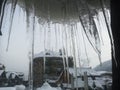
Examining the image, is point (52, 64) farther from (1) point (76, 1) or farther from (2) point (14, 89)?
(1) point (76, 1)

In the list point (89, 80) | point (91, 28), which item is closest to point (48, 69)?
point (89, 80)

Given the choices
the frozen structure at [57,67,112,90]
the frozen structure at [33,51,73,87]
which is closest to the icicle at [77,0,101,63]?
the frozen structure at [57,67,112,90]

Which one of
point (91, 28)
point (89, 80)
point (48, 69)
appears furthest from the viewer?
point (48, 69)

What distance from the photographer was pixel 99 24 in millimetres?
2434

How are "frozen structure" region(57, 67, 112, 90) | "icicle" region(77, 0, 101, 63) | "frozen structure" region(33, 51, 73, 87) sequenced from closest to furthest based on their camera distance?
"icicle" region(77, 0, 101, 63), "frozen structure" region(57, 67, 112, 90), "frozen structure" region(33, 51, 73, 87)

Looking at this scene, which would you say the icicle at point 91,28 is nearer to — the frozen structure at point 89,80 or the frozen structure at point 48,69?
the frozen structure at point 89,80

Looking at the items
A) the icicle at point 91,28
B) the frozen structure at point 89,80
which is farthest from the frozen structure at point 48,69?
the icicle at point 91,28

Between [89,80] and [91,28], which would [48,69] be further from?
[91,28]

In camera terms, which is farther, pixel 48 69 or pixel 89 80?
pixel 48 69

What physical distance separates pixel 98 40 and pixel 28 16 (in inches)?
30.8

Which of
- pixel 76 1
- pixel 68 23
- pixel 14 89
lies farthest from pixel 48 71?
pixel 76 1

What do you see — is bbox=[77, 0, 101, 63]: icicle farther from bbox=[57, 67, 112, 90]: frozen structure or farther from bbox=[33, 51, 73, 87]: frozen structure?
bbox=[33, 51, 73, 87]: frozen structure

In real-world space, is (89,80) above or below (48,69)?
below

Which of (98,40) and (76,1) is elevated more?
(76,1)
